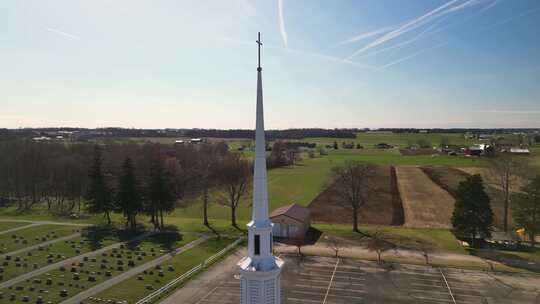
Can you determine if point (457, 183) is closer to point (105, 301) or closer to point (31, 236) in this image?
point (105, 301)

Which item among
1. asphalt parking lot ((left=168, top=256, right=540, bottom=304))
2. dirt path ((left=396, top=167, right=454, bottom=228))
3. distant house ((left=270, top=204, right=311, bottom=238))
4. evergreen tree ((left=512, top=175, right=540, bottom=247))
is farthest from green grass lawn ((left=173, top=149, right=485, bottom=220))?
evergreen tree ((left=512, top=175, right=540, bottom=247))

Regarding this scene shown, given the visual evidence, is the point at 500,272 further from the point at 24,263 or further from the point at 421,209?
the point at 24,263

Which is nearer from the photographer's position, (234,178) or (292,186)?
(234,178)

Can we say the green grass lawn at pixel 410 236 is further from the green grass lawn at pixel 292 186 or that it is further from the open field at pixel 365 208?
the green grass lawn at pixel 292 186

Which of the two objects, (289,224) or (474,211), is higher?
(474,211)

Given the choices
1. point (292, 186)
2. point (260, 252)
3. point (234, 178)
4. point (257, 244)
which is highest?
point (257, 244)

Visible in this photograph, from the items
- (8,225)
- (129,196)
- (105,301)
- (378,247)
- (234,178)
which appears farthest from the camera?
(234,178)

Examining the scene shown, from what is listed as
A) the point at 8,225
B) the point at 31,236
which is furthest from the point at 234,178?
the point at 8,225

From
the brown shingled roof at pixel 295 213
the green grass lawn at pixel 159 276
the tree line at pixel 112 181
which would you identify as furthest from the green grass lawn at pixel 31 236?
the brown shingled roof at pixel 295 213
